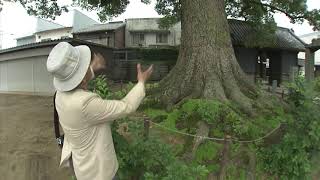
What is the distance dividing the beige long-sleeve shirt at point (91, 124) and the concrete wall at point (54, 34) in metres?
43.2

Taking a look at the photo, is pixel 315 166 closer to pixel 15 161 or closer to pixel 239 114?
pixel 239 114

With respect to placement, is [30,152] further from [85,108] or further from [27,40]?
[27,40]

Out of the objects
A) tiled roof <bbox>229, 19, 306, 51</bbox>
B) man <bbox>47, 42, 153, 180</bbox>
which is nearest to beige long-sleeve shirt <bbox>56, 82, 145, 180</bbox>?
man <bbox>47, 42, 153, 180</bbox>

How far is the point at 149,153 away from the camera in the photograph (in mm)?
4168

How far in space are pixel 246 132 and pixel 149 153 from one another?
10.8 ft

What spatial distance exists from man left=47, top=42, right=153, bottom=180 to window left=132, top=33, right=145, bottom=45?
117 feet

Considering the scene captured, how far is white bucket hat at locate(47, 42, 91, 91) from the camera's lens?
295cm

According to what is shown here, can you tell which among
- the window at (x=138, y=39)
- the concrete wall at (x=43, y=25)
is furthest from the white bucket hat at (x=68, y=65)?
the concrete wall at (x=43, y=25)

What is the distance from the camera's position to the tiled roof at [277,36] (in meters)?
28.9

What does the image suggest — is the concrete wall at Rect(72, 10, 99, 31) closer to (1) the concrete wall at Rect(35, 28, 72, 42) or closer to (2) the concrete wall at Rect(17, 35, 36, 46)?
(1) the concrete wall at Rect(35, 28, 72, 42)

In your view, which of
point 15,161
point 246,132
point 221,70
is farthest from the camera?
point 221,70

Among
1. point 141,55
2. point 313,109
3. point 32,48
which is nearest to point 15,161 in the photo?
point 313,109

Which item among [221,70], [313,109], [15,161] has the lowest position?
[15,161]

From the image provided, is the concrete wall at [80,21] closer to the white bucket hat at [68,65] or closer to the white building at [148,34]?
the white building at [148,34]
